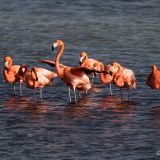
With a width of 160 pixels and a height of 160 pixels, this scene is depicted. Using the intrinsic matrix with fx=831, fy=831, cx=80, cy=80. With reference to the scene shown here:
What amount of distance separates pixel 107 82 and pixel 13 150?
22.7ft

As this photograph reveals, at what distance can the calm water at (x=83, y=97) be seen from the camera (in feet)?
61.3

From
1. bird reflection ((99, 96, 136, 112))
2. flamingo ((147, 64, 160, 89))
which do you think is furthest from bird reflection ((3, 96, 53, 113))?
flamingo ((147, 64, 160, 89))

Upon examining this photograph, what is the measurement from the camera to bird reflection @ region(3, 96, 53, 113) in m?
22.4

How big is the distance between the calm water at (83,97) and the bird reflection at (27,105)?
0.09 feet

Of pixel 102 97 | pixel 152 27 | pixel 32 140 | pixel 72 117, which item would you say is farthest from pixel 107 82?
pixel 152 27

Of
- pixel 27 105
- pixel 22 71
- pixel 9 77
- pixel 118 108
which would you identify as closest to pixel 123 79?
pixel 118 108

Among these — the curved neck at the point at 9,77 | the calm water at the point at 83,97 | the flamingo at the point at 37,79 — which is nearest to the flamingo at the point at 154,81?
the calm water at the point at 83,97

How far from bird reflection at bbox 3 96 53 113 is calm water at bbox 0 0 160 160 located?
0.03 m

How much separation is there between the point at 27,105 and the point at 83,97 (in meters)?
1.95

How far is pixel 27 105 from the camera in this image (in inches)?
902

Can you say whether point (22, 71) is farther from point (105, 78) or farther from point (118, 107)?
point (118, 107)

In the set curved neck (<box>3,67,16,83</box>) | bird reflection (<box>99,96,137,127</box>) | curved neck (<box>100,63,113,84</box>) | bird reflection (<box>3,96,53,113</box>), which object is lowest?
bird reflection (<box>99,96,137,127</box>)

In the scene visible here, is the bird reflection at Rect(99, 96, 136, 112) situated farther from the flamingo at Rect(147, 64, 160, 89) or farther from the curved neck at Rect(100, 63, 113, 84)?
the curved neck at Rect(100, 63, 113, 84)

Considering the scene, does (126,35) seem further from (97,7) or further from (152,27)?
(97,7)
